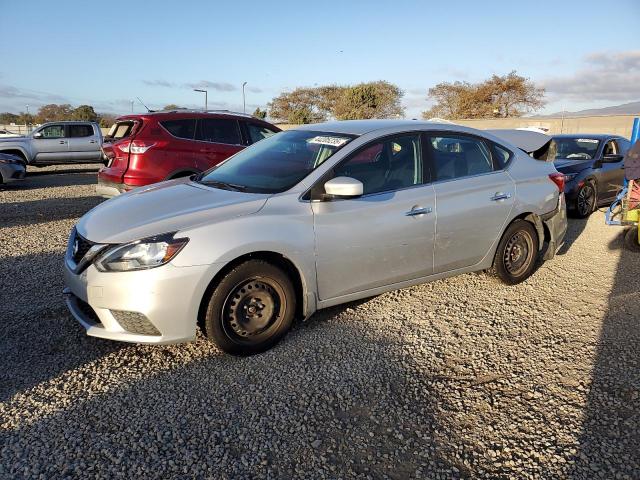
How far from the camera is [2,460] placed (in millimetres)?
2459

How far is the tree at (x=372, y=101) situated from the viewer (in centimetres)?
5547

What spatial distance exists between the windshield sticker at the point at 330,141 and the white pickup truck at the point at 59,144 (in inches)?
606

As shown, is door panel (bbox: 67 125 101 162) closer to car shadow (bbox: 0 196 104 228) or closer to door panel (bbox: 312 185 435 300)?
car shadow (bbox: 0 196 104 228)

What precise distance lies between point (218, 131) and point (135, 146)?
1547mm

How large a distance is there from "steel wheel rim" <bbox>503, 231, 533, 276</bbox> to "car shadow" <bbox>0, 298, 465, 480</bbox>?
1.86m

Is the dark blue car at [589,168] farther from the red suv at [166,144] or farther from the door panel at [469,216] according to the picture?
the red suv at [166,144]

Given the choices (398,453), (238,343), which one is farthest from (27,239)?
(398,453)

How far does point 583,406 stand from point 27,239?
6968 millimetres

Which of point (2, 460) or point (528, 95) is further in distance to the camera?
point (528, 95)

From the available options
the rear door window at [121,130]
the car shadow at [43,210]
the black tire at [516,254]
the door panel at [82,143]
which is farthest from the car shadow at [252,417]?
the door panel at [82,143]

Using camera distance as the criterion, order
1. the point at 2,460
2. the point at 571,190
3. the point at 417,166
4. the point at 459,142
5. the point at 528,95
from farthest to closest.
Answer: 1. the point at 528,95
2. the point at 571,190
3. the point at 459,142
4. the point at 417,166
5. the point at 2,460

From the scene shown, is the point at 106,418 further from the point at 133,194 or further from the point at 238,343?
the point at 133,194

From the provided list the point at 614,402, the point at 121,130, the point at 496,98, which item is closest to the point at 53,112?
the point at 496,98

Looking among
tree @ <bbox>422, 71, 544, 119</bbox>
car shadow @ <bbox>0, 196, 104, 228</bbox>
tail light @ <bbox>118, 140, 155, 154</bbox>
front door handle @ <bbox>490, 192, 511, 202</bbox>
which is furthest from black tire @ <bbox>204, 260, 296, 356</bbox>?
tree @ <bbox>422, 71, 544, 119</bbox>
